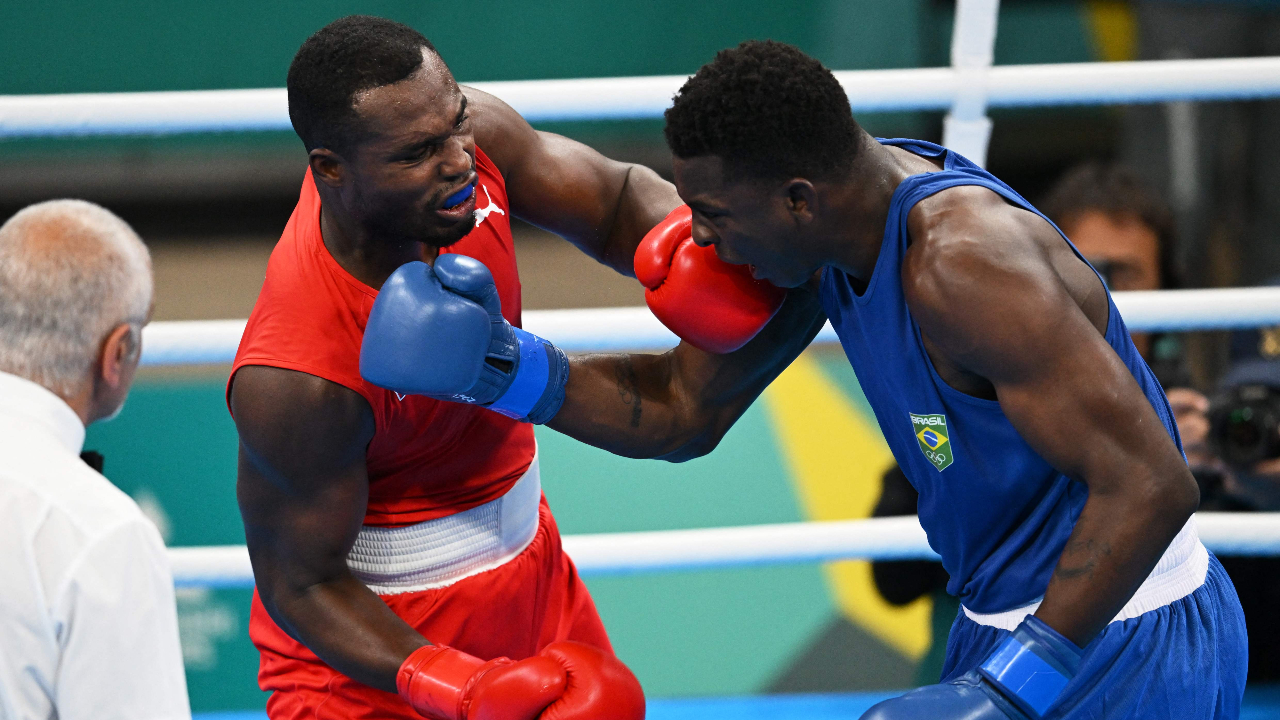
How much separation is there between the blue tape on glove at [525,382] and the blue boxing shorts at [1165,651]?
64 centimetres

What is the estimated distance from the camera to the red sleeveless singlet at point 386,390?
1505mm

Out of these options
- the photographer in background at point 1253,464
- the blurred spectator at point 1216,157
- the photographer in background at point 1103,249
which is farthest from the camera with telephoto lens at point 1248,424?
the blurred spectator at point 1216,157

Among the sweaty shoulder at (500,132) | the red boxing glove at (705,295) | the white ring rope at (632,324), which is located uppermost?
the sweaty shoulder at (500,132)

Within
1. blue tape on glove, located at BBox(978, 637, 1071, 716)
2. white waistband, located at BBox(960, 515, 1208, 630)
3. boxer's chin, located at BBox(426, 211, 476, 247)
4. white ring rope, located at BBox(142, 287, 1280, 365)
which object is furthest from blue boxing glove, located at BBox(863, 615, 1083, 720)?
white ring rope, located at BBox(142, 287, 1280, 365)

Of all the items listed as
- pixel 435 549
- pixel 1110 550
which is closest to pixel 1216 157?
pixel 1110 550

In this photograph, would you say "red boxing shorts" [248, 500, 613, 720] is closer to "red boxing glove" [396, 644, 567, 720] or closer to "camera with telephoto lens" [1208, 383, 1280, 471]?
"red boxing glove" [396, 644, 567, 720]

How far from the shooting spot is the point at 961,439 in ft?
4.68

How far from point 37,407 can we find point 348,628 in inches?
21.5

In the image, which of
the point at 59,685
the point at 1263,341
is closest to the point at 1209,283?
the point at 1263,341

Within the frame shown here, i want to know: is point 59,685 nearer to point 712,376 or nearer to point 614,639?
point 712,376

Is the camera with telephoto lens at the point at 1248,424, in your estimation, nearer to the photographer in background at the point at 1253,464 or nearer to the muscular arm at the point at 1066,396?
the photographer in background at the point at 1253,464

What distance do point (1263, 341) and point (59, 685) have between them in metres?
2.58

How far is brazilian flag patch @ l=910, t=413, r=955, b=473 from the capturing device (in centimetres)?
142

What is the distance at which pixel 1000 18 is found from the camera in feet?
14.0
